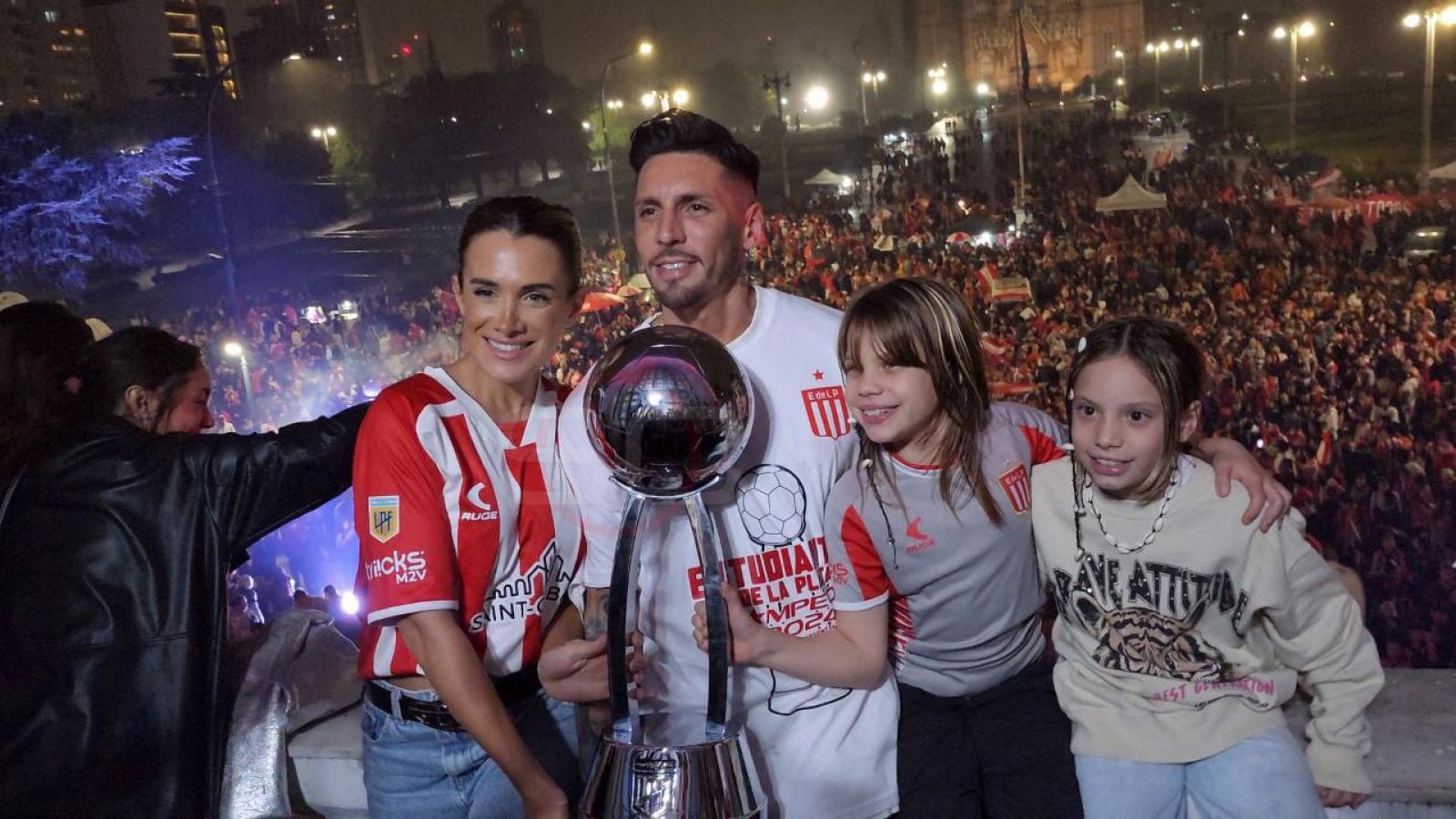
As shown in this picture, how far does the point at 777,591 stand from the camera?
1.29 m

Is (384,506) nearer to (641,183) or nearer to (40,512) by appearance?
(641,183)

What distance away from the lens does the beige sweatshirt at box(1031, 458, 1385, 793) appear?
3.95 ft

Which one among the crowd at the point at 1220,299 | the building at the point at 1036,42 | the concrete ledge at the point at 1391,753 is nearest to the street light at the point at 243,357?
the crowd at the point at 1220,299

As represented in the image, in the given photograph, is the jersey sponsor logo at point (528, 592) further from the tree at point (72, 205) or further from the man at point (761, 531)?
the tree at point (72, 205)

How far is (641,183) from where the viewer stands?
55.4 inches

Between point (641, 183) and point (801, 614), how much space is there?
0.65 metres

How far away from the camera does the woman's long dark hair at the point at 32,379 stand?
1.54 m

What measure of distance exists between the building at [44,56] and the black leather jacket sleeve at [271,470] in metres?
7.72

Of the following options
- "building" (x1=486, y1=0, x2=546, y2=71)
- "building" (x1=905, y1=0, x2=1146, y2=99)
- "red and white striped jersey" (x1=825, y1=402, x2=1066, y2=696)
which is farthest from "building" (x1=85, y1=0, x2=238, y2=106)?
"red and white striped jersey" (x1=825, y1=402, x2=1066, y2=696)

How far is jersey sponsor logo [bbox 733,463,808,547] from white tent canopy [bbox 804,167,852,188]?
21.5 feet

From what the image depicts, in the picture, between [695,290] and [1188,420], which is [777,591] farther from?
[1188,420]

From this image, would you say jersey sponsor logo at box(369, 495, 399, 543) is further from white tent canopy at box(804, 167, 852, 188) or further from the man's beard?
white tent canopy at box(804, 167, 852, 188)

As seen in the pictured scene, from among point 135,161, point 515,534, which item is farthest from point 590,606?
point 135,161

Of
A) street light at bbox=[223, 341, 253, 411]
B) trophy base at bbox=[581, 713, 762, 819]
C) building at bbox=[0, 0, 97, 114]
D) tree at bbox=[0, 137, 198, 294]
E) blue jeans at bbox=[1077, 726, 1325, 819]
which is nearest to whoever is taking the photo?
trophy base at bbox=[581, 713, 762, 819]
